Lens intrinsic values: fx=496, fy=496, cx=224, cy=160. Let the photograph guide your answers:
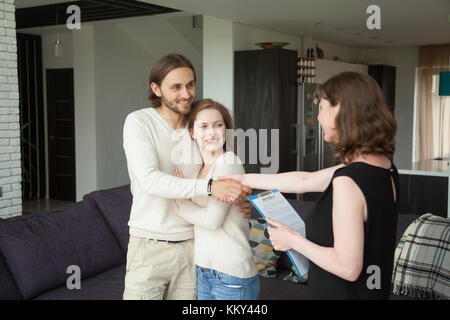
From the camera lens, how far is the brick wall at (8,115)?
461cm

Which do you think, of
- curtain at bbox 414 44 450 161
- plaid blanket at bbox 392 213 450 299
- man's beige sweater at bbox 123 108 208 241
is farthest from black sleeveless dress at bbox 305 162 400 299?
curtain at bbox 414 44 450 161

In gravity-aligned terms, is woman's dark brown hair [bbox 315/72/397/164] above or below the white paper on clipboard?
above

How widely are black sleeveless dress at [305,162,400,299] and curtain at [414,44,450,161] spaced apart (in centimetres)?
962

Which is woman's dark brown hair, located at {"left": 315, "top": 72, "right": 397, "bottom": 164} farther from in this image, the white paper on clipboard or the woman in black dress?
the white paper on clipboard

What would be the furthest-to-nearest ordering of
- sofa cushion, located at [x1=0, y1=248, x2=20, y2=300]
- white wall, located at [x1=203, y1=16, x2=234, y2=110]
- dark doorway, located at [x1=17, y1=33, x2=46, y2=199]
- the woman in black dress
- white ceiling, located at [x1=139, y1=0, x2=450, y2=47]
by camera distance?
dark doorway, located at [x1=17, y1=33, x2=46, y2=199], white wall, located at [x1=203, y1=16, x2=234, y2=110], white ceiling, located at [x1=139, y1=0, x2=450, y2=47], sofa cushion, located at [x1=0, y1=248, x2=20, y2=300], the woman in black dress

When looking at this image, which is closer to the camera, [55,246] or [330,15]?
A: [55,246]

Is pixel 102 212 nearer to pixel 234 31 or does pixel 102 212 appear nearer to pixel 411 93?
pixel 234 31

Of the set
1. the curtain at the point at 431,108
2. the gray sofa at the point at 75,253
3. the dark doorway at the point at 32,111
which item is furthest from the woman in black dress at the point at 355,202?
the curtain at the point at 431,108

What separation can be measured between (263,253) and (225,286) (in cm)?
166

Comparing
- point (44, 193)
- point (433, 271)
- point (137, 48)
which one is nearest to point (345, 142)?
point (433, 271)

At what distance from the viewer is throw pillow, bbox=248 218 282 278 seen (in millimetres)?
3221

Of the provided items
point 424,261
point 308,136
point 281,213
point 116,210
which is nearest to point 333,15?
point 308,136

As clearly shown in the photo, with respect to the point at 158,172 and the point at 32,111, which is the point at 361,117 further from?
the point at 32,111

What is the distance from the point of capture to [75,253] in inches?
118
